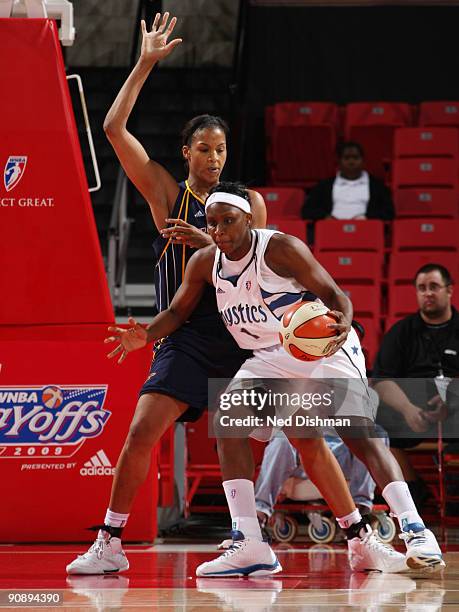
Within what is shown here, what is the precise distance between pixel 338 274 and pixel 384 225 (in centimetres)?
142

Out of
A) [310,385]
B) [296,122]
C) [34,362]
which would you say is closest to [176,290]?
[310,385]

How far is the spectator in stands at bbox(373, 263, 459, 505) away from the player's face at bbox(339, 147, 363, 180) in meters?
3.30

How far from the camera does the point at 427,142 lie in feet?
36.3

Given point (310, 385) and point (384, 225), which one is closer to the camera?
point (310, 385)

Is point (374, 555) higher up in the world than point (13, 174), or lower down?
lower down

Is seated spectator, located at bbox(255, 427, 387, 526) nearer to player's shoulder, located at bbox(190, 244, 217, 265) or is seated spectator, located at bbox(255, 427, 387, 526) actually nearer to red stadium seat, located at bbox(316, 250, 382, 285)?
player's shoulder, located at bbox(190, 244, 217, 265)

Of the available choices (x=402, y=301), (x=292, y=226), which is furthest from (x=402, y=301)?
(x=292, y=226)

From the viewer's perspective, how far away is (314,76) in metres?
13.5

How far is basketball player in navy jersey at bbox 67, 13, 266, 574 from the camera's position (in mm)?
4445

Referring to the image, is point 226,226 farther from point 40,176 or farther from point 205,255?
point 40,176

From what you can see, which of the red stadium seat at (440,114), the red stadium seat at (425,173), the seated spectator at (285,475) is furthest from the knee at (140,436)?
the red stadium seat at (440,114)

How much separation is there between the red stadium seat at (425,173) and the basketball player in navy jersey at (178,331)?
617 cm

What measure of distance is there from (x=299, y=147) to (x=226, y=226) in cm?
758

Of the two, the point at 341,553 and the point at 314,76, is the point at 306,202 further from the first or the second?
the point at 341,553
